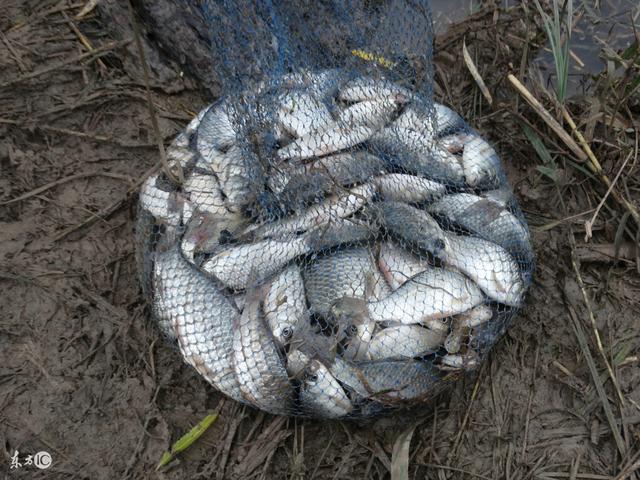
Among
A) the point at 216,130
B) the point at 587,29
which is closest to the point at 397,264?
the point at 216,130

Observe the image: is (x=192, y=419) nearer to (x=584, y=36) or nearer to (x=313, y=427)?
(x=313, y=427)

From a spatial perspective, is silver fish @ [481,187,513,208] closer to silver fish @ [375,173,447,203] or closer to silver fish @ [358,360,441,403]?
silver fish @ [375,173,447,203]

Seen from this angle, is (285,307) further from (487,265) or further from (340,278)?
(487,265)

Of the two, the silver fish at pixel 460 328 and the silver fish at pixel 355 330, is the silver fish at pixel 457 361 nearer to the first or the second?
the silver fish at pixel 460 328

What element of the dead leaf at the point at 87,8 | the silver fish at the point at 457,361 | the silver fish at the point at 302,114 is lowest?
the silver fish at the point at 457,361

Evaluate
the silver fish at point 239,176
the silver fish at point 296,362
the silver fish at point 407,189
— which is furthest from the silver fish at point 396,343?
the silver fish at point 239,176

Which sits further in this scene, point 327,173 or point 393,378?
point 327,173

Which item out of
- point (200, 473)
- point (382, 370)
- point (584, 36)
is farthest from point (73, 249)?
point (584, 36)
